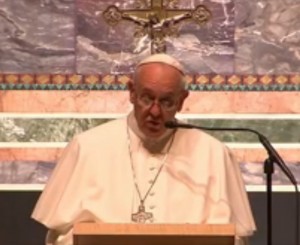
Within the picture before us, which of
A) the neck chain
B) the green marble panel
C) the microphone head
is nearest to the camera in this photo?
the microphone head

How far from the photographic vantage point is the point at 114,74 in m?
6.11

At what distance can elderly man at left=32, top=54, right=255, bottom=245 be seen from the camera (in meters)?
4.07

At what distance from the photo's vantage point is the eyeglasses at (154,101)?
4.05m

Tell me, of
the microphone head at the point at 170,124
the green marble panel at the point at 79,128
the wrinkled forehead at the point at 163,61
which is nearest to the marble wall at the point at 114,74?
the green marble panel at the point at 79,128

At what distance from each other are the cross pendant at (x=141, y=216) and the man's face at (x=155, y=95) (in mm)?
370

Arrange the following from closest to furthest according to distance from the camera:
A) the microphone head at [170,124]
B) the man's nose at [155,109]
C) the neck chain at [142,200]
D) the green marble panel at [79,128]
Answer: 1. the microphone head at [170,124]
2. the man's nose at [155,109]
3. the neck chain at [142,200]
4. the green marble panel at [79,128]

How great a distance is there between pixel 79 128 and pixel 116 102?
1.02ft

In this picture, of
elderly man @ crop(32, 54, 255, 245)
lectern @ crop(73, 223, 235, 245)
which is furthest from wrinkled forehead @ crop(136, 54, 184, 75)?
lectern @ crop(73, 223, 235, 245)

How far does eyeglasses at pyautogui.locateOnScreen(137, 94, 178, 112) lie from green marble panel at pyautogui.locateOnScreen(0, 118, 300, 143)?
2.00 meters

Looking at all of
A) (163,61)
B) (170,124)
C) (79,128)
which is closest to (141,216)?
(170,124)

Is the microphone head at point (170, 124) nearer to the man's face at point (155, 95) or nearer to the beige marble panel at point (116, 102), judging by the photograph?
the man's face at point (155, 95)

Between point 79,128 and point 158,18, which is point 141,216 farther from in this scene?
point 158,18

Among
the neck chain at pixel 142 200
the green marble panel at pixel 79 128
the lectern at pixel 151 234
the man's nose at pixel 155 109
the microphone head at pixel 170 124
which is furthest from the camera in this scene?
the green marble panel at pixel 79 128

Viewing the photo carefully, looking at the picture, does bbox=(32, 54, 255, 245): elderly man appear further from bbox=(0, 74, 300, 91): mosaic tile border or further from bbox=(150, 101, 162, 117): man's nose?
bbox=(0, 74, 300, 91): mosaic tile border
